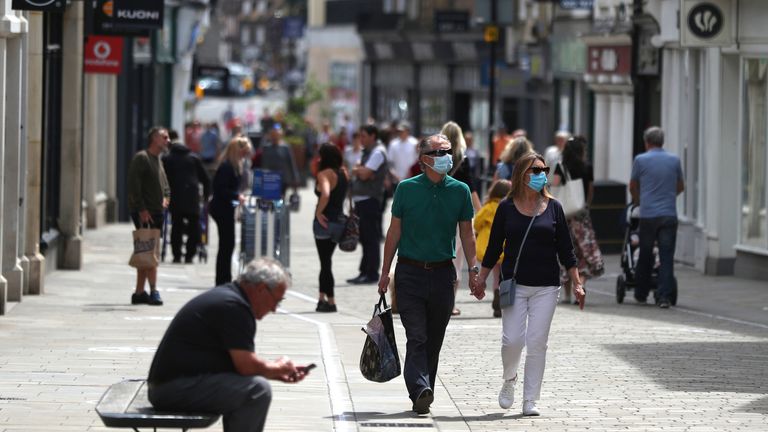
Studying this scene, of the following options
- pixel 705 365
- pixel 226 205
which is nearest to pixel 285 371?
pixel 705 365

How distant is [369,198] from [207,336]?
13864 millimetres

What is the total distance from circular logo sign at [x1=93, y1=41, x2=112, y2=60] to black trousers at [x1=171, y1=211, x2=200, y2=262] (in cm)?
318

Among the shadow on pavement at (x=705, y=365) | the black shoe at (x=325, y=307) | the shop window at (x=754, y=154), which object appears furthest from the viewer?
the shop window at (x=754, y=154)

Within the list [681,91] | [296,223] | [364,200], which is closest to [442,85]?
[296,223]

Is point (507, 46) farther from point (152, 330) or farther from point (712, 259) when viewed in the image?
point (152, 330)

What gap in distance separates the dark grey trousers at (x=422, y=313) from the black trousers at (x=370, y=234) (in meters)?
10.2

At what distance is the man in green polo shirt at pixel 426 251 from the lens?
11812mm

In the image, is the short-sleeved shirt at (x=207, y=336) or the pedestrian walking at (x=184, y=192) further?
the pedestrian walking at (x=184, y=192)

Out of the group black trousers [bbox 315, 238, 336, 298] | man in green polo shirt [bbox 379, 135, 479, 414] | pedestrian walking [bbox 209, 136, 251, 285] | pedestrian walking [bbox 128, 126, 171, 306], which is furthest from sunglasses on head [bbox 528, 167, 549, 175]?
pedestrian walking [bbox 209, 136, 251, 285]

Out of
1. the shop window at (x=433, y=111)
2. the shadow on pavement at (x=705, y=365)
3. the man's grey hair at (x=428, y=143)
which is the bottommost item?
the shadow on pavement at (x=705, y=365)

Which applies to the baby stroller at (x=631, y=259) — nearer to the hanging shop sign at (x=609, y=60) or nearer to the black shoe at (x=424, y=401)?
the black shoe at (x=424, y=401)

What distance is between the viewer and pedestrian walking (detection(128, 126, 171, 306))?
60.6ft

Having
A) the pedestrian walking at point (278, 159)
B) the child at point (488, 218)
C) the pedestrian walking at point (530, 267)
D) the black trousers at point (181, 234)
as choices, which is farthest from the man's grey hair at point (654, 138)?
the pedestrian walking at point (278, 159)

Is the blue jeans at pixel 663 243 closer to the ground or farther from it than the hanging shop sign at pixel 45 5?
closer to the ground
